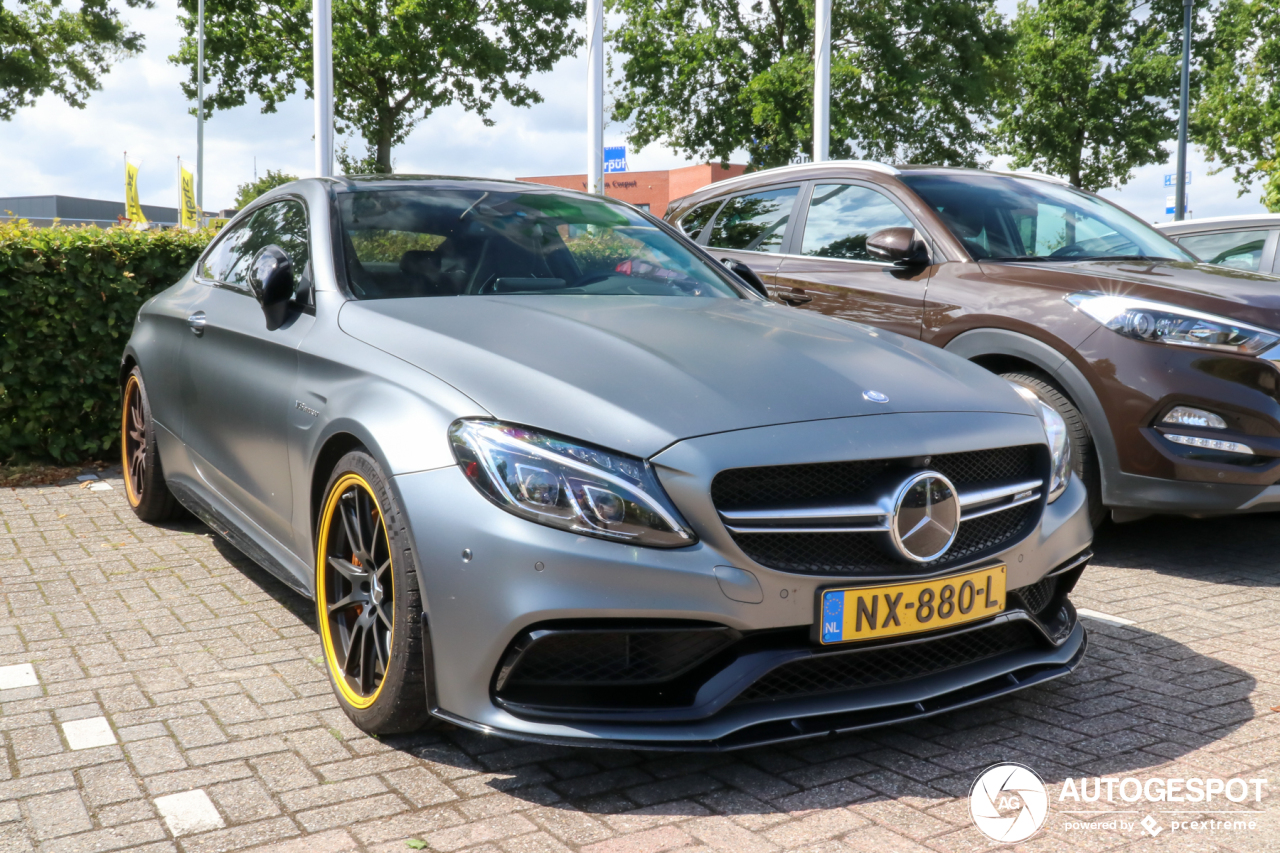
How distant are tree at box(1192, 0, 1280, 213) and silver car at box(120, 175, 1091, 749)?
17799 millimetres

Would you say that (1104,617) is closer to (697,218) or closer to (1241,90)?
(697,218)

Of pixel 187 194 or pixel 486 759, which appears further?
pixel 187 194

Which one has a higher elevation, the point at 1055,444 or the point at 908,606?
the point at 1055,444

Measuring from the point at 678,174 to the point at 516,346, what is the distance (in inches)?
2056

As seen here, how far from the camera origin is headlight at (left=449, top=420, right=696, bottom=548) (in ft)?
8.27

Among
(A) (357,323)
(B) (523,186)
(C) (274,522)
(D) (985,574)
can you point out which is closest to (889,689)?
(D) (985,574)

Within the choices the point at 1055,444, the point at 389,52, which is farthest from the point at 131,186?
the point at 1055,444

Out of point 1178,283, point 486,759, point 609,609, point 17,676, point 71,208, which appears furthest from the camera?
point 71,208

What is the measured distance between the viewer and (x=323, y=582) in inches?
128

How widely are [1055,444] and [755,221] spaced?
386 cm

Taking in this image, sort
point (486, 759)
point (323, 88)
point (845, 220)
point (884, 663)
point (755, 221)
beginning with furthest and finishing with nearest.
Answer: point (323, 88), point (755, 221), point (845, 220), point (486, 759), point (884, 663)

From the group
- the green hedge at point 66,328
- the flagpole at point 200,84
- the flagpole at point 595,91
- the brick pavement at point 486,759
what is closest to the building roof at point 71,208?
the flagpole at point 200,84

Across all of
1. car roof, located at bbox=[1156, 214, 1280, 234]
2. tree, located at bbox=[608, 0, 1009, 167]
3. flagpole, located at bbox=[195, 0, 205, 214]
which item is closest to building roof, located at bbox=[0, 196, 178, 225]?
flagpole, located at bbox=[195, 0, 205, 214]

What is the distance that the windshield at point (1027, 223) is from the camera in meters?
5.67
